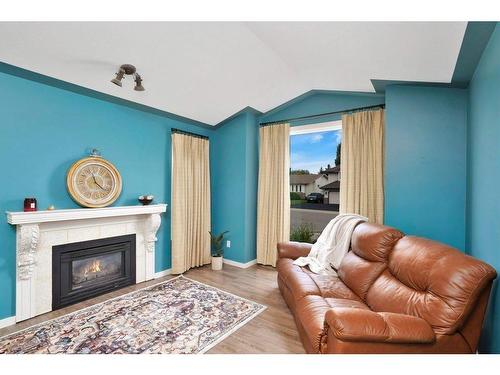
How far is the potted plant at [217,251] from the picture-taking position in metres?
3.78

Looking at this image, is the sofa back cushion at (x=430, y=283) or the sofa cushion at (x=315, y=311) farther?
the sofa cushion at (x=315, y=311)

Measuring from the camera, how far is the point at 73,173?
254 centimetres

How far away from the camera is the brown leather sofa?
1.28 metres

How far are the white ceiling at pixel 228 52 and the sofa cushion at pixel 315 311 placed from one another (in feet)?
6.99

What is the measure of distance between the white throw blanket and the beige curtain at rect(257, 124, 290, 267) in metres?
1.01

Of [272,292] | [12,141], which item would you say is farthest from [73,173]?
[272,292]

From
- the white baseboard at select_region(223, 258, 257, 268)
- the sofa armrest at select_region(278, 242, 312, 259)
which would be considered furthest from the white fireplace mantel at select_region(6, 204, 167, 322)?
the sofa armrest at select_region(278, 242, 312, 259)

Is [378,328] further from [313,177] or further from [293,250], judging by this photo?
[313,177]

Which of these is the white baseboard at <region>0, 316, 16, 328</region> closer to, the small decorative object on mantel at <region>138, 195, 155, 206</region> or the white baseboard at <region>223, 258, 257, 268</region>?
the small decorative object on mantel at <region>138, 195, 155, 206</region>

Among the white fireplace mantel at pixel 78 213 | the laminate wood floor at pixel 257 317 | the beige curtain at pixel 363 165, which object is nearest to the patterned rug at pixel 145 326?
the laminate wood floor at pixel 257 317

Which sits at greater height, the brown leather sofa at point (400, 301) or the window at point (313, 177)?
the window at point (313, 177)

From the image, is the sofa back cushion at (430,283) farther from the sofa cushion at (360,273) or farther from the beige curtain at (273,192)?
the beige curtain at (273,192)
